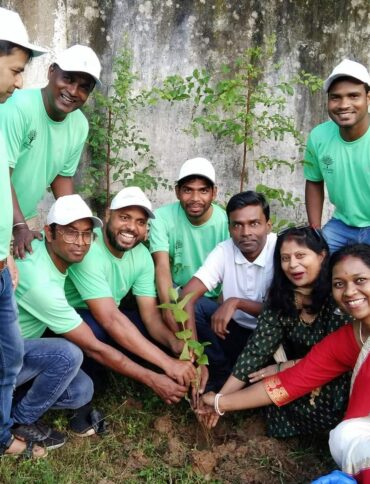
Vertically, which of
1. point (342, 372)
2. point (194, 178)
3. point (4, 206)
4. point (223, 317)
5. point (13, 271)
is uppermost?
point (194, 178)

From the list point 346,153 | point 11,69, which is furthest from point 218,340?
point 11,69

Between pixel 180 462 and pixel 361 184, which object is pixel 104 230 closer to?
pixel 180 462

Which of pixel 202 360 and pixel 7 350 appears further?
pixel 202 360

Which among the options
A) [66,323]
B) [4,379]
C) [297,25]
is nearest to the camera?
[4,379]

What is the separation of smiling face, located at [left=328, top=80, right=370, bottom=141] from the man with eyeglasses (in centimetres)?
178

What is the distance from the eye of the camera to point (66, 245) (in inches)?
147

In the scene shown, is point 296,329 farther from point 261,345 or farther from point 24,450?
point 24,450

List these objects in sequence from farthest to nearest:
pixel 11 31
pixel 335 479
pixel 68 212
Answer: pixel 68 212
pixel 11 31
pixel 335 479

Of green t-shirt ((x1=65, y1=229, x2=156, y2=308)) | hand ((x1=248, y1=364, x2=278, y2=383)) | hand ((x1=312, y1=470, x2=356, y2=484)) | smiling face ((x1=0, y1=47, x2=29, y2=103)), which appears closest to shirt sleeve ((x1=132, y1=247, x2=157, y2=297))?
green t-shirt ((x1=65, y1=229, x2=156, y2=308))

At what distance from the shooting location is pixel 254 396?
3.60m

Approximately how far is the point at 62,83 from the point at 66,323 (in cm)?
147

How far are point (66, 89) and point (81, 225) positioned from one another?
92 centimetres

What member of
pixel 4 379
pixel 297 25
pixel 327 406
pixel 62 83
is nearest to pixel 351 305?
pixel 327 406

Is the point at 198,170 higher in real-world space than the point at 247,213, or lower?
higher
